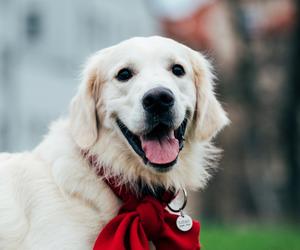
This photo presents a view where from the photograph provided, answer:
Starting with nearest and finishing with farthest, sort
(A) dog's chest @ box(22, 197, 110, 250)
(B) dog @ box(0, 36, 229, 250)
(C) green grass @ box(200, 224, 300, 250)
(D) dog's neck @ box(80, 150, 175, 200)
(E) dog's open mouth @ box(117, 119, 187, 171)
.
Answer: (A) dog's chest @ box(22, 197, 110, 250) → (B) dog @ box(0, 36, 229, 250) → (E) dog's open mouth @ box(117, 119, 187, 171) → (D) dog's neck @ box(80, 150, 175, 200) → (C) green grass @ box(200, 224, 300, 250)

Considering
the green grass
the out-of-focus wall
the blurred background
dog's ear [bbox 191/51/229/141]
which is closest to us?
dog's ear [bbox 191/51/229/141]

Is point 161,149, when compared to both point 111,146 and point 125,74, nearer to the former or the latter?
point 111,146

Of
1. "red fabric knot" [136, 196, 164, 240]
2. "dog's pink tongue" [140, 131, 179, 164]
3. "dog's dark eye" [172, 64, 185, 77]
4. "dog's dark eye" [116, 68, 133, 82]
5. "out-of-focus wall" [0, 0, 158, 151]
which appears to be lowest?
"out-of-focus wall" [0, 0, 158, 151]

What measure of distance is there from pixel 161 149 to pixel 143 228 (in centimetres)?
54

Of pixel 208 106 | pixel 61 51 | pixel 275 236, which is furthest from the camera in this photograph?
pixel 61 51

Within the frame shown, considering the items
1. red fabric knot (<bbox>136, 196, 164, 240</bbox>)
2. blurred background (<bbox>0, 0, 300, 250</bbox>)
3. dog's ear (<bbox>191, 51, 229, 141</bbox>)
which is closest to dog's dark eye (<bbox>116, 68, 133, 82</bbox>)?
dog's ear (<bbox>191, 51, 229, 141</bbox>)

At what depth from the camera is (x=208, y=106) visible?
6383mm

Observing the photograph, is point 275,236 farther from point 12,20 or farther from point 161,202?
point 12,20

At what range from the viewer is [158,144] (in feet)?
19.1

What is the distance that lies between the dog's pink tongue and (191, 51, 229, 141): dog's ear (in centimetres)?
43

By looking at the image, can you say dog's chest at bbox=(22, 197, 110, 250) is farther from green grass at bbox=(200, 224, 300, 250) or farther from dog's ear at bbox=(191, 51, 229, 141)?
green grass at bbox=(200, 224, 300, 250)

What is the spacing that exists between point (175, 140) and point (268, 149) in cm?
3825

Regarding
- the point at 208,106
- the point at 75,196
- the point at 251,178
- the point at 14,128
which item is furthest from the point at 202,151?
the point at 251,178

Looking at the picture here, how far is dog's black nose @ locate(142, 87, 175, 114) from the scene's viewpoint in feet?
18.7
